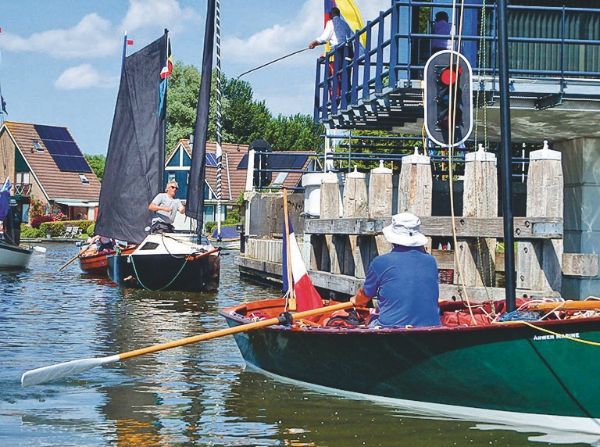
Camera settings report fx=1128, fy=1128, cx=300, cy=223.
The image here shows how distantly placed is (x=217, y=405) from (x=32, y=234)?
2364 inches

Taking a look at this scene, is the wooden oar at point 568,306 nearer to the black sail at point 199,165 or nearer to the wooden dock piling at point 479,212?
the wooden dock piling at point 479,212

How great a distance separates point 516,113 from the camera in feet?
55.3

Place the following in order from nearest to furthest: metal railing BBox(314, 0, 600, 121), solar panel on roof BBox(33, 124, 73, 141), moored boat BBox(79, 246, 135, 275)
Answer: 1. metal railing BBox(314, 0, 600, 121)
2. moored boat BBox(79, 246, 135, 275)
3. solar panel on roof BBox(33, 124, 73, 141)

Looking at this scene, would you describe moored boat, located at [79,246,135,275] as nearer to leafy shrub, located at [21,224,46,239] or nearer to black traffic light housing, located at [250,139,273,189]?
black traffic light housing, located at [250,139,273,189]


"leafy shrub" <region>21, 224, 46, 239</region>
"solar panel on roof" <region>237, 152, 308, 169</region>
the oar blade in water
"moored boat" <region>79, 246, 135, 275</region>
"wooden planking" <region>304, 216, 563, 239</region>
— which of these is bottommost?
the oar blade in water

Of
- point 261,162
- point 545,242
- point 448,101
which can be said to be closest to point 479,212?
point 545,242

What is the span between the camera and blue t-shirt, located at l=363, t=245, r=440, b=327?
401 inches

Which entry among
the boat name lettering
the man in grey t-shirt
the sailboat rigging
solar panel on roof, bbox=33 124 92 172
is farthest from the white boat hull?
solar panel on roof, bbox=33 124 92 172

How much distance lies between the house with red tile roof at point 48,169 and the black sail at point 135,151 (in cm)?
4902

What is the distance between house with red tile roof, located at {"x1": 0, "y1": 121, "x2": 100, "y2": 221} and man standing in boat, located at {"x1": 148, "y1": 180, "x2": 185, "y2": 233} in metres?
53.3

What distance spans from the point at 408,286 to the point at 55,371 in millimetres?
3694

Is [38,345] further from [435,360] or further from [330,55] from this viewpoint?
[330,55]

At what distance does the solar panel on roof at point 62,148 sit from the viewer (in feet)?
264

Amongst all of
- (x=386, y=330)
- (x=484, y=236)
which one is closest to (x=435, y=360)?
(x=386, y=330)
